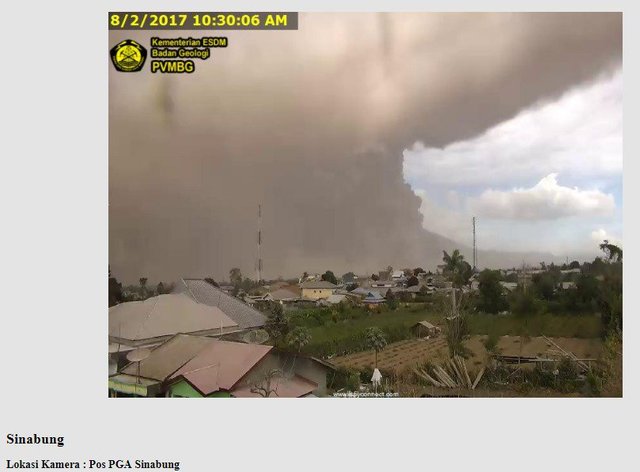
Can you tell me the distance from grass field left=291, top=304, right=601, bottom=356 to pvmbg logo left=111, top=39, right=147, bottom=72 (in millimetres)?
3561

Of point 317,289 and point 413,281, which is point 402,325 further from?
point 317,289

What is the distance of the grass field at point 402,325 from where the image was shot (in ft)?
→ 18.1

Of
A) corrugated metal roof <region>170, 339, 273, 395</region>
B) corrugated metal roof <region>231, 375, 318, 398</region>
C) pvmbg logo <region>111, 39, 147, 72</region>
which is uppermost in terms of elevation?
pvmbg logo <region>111, 39, 147, 72</region>

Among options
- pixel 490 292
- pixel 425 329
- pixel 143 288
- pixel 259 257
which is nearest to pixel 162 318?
pixel 143 288

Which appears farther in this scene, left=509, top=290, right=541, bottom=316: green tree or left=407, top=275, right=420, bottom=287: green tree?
left=407, top=275, right=420, bottom=287: green tree

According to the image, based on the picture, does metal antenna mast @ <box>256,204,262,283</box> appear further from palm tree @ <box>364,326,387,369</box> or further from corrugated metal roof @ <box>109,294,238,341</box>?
palm tree @ <box>364,326,387,369</box>

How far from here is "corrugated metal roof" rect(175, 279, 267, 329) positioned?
5.71 metres

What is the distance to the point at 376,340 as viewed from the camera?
5.62m

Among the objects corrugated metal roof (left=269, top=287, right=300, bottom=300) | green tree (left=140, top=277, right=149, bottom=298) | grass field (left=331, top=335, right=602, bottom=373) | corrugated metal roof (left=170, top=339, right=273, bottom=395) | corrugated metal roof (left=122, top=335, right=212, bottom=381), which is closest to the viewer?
corrugated metal roof (left=170, top=339, right=273, bottom=395)

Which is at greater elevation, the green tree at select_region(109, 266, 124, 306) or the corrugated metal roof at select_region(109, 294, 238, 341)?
the green tree at select_region(109, 266, 124, 306)

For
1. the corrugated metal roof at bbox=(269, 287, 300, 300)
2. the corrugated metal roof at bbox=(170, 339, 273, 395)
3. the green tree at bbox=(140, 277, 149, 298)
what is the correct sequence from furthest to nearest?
the corrugated metal roof at bbox=(269, 287, 300, 300)
the green tree at bbox=(140, 277, 149, 298)
the corrugated metal roof at bbox=(170, 339, 273, 395)

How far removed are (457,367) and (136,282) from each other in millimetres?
3957

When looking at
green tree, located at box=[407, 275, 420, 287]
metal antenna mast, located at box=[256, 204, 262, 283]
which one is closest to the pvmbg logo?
metal antenna mast, located at box=[256, 204, 262, 283]

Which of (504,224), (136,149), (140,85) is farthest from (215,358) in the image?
(504,224)
